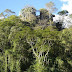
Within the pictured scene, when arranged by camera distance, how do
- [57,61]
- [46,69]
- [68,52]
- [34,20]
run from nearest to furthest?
[46,69], [57,61], [68,52], [34,20]

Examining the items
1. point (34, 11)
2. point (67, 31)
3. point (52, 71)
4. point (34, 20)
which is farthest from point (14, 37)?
point (34, 11)

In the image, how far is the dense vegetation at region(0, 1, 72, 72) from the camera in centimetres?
1029

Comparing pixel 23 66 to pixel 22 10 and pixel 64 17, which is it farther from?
pixel 64 17

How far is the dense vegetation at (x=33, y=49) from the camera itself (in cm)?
1029

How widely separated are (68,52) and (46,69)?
3.74 m

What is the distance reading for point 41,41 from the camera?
10375mm

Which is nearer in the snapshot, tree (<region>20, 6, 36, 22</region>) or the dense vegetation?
the dense vegetation

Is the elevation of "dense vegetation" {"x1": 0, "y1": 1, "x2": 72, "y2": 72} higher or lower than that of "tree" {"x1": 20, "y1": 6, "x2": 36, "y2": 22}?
Result: lower

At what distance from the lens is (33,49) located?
34.8 feet

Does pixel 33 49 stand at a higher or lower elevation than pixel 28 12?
lower

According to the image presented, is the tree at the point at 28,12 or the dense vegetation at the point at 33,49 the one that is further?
the tree at the point at 28,12

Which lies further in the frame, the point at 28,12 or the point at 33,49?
the point at 28,12

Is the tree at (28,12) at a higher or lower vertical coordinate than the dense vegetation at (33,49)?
higher

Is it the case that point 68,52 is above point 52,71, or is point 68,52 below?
above
